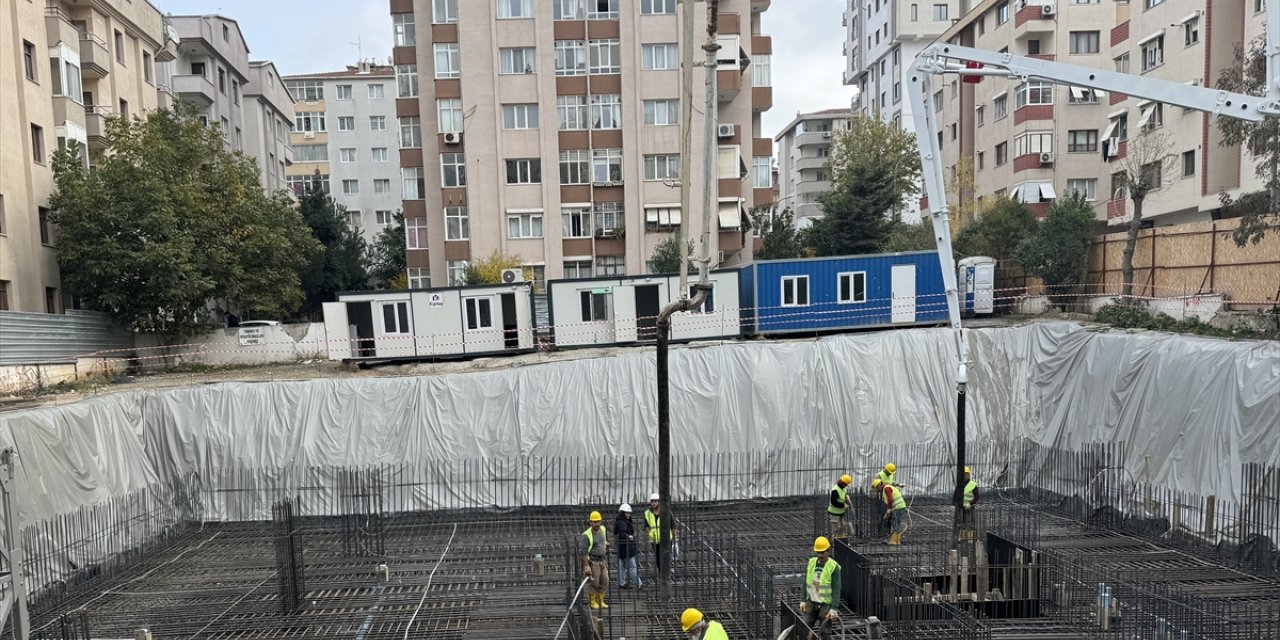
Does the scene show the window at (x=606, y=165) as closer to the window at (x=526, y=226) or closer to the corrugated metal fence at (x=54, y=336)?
the window at (x=526, y=226)

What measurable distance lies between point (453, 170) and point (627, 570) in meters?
24.1

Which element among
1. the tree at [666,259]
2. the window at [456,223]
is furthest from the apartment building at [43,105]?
the tree at [666,259]

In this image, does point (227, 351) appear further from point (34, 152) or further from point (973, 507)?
point (973, 507)

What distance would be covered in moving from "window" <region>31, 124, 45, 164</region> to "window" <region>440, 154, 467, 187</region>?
13.4m

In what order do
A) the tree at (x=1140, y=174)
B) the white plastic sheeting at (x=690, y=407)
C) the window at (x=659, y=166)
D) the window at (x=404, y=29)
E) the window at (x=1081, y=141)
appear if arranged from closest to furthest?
the white plastic sheeting at (x=690, y=407), the tree at (x=1140, y=174), the window at (x=659, y=166), the window at (x=404, y=29), the window at (x=1081, y=141)

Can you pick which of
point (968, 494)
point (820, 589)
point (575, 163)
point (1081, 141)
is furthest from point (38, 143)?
point (1081, 141)

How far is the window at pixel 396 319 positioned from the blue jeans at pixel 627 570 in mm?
13737

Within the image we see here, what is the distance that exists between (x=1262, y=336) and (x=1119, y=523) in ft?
16.3

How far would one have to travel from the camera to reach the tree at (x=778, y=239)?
1355 inches

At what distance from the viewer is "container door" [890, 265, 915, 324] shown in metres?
24.0

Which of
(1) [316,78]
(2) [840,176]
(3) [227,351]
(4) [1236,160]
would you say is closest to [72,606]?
(3) [227,351]

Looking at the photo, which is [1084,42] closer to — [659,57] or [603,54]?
[659,57]

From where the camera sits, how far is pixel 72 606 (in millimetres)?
12172

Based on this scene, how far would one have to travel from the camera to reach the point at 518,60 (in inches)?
1264
